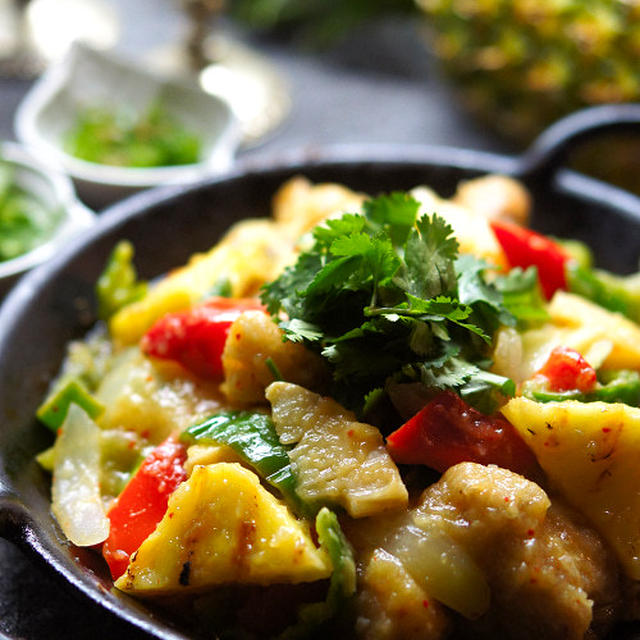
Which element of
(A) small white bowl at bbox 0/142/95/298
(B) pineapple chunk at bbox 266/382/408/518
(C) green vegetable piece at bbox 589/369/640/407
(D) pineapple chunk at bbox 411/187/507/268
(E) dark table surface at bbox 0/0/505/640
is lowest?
(A) small white bowl at bbox 0/142/95/298

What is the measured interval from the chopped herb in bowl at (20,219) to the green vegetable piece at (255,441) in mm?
1765

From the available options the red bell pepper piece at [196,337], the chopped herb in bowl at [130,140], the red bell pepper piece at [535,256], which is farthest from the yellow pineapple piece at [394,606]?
the chopped herb in bowl at [130,140]

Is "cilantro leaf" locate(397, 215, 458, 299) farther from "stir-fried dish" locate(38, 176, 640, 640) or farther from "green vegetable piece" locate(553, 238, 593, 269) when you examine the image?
"green vegetable piece" locate(553, 238, 593, 269)

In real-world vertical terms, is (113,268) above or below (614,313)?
below

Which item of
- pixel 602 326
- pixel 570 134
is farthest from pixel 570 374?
pixel 570 134

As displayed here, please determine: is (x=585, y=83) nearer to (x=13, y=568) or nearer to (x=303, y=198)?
(x=303, y=198)

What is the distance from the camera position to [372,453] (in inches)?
70.4

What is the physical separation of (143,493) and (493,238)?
4.20ft

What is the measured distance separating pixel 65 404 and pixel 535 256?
1496mm

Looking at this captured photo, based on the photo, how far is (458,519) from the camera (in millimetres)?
1713

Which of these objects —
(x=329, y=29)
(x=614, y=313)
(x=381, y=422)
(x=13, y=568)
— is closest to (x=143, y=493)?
(x=13, y=568)

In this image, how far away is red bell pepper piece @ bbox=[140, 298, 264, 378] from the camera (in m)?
2.18

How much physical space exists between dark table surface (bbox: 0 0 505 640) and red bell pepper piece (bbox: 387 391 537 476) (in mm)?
3223

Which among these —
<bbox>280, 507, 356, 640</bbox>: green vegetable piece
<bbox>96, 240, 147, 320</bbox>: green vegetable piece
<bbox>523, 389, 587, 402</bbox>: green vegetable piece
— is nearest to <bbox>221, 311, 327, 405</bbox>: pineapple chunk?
<bbox>280, 507, 356, 640</bbox>: green vegetable piece
